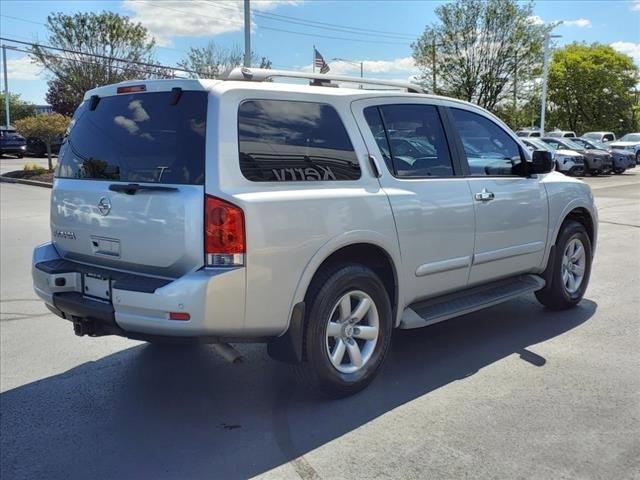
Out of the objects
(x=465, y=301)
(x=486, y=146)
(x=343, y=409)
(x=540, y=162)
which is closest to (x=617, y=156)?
(x=540, y=162)

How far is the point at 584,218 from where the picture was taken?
19.5 feet

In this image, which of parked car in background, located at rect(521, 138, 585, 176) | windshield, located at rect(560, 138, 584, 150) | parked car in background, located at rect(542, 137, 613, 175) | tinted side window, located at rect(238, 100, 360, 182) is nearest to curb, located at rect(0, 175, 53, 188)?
tinted side window, located at rect(238, 100, 360, 182)

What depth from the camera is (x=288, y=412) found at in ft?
12.1

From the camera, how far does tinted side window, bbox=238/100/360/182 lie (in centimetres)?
338

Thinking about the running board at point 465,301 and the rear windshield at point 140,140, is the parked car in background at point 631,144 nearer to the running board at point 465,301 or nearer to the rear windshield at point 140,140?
the running board at point 465,301

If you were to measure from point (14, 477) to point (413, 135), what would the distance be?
3.27 metres

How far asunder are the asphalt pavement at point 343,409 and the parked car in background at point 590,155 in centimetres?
2118

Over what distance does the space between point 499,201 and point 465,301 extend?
2.79 feet

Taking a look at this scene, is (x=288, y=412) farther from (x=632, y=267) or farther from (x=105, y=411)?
(x=632, y=267)

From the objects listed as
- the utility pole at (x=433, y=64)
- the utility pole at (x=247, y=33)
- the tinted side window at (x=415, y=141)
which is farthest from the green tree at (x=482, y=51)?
the tinted side window at (x=415, y=141)

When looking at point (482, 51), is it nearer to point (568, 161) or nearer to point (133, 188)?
point (568, 161)

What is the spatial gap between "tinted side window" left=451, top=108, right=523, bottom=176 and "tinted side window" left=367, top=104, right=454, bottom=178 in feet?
0.87

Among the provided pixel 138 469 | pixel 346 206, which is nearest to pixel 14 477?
pixel 138 469

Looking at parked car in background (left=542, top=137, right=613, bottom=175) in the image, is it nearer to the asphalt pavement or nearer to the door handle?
the asphalt pavement
